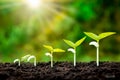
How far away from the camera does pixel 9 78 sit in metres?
1.62

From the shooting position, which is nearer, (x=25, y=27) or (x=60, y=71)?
(x=60, y=71)

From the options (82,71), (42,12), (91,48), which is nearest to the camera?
(82,71)

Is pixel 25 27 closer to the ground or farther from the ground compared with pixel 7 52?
farther from the ground

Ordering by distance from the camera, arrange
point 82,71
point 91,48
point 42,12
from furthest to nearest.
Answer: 1. point 42,12
2. point 91,48
3. point 82,71

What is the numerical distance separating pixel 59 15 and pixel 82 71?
2.56 m

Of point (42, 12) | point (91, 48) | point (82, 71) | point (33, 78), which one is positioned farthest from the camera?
point (42, 12)

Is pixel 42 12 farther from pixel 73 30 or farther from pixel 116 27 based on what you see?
pixel 116 27

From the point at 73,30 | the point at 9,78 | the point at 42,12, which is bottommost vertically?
the point at 9,78

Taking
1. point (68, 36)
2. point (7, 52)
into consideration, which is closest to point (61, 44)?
point (68, 36)

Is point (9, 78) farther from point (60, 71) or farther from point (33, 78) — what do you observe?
point (60, 71)

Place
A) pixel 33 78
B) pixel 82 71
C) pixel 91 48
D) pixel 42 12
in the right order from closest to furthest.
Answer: pixel 33 78
pixel 82 71
pixel 91 48
pixel 42 12

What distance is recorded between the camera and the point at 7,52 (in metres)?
3.95

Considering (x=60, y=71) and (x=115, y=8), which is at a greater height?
(x=115, y=8)

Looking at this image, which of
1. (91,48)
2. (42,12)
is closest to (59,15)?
(42,12)
